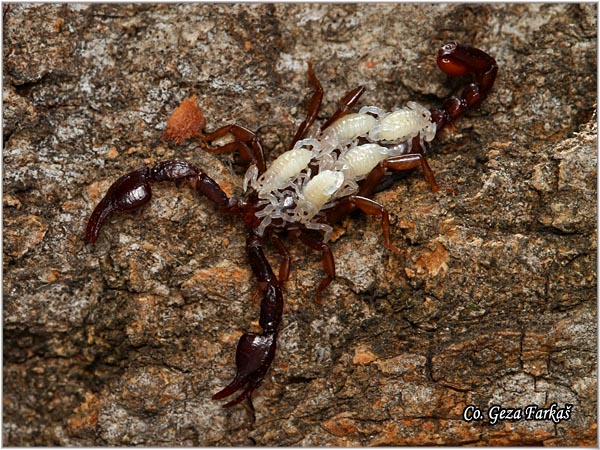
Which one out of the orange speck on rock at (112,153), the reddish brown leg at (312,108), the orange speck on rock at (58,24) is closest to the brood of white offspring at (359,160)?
the reddish brown leg at (312,108)

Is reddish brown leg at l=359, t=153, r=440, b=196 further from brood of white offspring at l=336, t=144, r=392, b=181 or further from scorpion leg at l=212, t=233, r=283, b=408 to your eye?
Result: scorpion leg at l=212, t=233, r=283, b=408

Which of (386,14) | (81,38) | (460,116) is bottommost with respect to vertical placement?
(460,116)

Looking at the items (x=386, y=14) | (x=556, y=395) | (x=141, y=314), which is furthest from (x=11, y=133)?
(x=556, y=395)

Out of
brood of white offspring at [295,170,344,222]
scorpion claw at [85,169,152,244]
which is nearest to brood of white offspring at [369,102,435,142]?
brood of white offspring at [295,170,344,222]

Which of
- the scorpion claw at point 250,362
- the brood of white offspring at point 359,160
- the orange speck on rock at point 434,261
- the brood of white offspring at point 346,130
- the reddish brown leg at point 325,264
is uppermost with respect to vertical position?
the brood of white offspring at point 346,130

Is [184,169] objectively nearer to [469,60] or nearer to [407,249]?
[407,249]

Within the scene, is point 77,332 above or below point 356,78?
below

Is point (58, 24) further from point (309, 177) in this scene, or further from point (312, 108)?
point (309, 177)

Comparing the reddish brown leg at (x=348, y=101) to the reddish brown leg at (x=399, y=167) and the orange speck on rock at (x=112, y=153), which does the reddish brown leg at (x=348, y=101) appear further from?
the orange speck on rock at (x=112, y=153)
